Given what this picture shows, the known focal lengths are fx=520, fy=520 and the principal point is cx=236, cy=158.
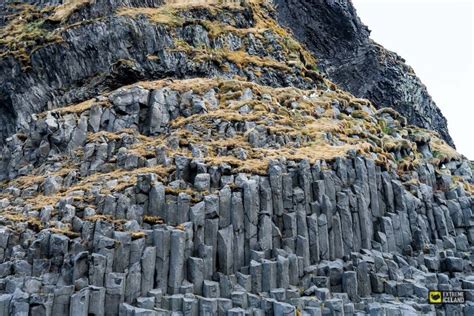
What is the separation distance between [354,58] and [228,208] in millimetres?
43740

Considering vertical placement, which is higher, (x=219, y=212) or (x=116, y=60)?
(x=116, y=60)

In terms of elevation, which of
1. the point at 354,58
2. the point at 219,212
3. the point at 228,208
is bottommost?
the point at 219,212

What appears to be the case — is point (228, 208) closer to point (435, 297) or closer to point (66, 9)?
point (435, 297)

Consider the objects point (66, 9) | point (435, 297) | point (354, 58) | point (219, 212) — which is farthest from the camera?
point (354, 58)

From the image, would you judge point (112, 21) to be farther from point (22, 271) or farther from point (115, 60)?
point (22, 271)

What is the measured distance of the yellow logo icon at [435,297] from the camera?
2123cm

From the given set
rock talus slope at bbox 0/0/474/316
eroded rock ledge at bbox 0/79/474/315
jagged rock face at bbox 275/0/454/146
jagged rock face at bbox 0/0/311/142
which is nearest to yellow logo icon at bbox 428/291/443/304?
rock talus slope at bbox 0/0/474/316

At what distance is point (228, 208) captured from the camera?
68.1 feet

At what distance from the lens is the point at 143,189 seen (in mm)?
20969

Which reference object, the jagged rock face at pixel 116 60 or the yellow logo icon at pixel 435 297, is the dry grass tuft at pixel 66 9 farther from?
the yellow logo icon at pixel 435 297

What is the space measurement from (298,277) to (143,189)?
7097 mm

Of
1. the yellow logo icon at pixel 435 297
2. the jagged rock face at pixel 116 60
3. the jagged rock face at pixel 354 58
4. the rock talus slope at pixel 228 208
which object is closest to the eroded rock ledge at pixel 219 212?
the rock talus slope at pixel 228 208

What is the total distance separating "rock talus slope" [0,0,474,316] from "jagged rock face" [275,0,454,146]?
72.8ft

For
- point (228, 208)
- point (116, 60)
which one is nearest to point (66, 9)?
point (116, 60)
